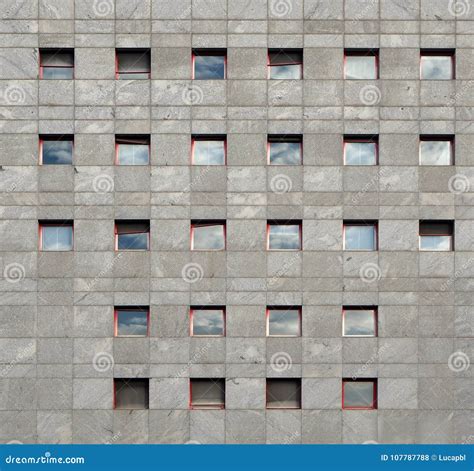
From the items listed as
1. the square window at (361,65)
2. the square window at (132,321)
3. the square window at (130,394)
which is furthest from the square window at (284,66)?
the square window at (130,394)

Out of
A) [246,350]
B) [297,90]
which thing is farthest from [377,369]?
[297,90]

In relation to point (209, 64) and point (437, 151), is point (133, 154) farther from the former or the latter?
point (437, 151)

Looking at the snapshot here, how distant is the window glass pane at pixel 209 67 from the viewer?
65.0 feet

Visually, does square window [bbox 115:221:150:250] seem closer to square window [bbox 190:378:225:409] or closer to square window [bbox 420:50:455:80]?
square window [bbox 190:378:225:409]

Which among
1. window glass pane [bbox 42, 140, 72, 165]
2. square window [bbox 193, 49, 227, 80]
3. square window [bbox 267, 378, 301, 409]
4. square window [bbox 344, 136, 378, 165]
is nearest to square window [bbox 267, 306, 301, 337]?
square window [bbox 267, 378, 301, 409]

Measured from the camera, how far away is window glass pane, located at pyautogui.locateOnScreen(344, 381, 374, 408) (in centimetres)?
1906

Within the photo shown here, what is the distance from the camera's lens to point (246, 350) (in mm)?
18922

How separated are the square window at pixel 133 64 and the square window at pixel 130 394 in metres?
10.6

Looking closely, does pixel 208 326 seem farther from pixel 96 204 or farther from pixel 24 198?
Result: pixel 24 198

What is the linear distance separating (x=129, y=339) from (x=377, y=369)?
27.9ft

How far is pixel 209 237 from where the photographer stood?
763 inches

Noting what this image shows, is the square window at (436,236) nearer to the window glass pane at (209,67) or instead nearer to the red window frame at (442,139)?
the red window frame at (442,139)

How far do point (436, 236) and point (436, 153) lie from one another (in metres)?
2.93
